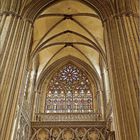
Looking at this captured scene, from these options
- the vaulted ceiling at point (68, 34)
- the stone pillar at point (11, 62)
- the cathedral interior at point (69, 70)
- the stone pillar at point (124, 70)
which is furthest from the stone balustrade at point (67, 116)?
the stone pillar at point (124, 70)

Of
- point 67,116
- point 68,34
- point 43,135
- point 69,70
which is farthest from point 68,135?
point 68,34

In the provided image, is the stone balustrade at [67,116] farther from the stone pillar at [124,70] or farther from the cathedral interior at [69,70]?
the stone pillar at [124,70]

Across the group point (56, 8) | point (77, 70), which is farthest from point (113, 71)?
point (77, 70)

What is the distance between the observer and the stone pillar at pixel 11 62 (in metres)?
8.55

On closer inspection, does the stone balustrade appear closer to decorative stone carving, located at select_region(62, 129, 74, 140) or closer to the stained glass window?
the stained glass window

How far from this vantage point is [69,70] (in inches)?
742

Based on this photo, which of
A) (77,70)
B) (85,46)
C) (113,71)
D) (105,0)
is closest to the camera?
(113,71)

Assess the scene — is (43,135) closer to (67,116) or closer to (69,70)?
(67,116)

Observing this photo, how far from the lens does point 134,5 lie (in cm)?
1143

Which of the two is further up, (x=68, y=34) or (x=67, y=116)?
(x=68, y=34)

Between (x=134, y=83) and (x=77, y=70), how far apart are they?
1053cm

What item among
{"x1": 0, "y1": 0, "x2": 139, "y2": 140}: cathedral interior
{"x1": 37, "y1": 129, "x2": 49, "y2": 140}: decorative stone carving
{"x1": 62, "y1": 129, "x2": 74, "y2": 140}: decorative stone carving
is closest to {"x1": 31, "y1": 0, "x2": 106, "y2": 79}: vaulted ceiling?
{"x1": 0, "y1": 0, "x2": 139, "y2": 140}: cathedral interior

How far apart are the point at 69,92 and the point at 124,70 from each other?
8.95 meters

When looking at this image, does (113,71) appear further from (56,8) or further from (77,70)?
(77,70)
